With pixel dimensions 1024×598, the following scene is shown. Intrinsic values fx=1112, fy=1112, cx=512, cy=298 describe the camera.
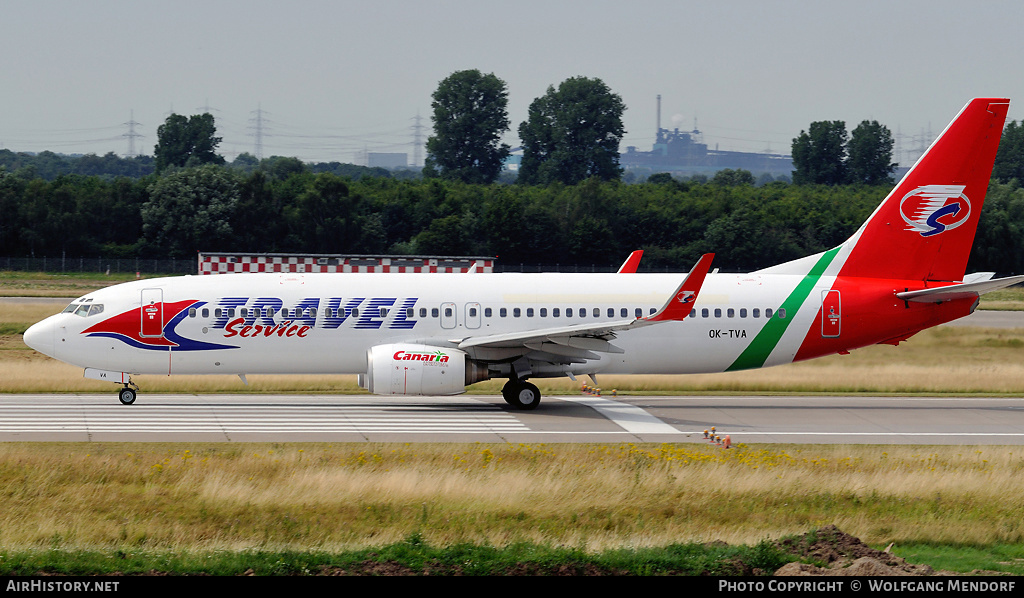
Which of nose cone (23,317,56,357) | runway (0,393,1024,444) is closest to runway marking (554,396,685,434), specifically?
runway (0,393,1024,444)

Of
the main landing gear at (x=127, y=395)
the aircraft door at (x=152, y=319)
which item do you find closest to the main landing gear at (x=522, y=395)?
the aircraft door at (x=152, y=319)

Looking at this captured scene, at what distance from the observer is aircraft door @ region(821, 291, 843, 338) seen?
3195cm

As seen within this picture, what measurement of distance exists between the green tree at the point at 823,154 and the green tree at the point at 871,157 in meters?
1.59

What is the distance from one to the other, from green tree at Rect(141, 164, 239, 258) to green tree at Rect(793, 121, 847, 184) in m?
102

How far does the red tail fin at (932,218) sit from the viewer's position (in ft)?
105

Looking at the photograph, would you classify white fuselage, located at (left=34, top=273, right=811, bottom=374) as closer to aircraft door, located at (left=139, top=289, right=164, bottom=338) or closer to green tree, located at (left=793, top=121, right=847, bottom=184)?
aircraft door, located at (left=139, top=289, right=164, bottom=338)

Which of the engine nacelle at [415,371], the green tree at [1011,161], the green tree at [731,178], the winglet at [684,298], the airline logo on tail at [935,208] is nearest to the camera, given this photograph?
the winglet at [684,298]

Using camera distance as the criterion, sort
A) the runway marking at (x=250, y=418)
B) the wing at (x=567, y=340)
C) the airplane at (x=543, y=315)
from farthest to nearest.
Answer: the airplane at (x=543, y=315)
the wing at (x=567, y=340)
the runway marking at (x=250, y=418)

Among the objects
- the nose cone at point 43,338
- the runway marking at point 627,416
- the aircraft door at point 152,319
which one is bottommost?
the runway marking at point 627,416

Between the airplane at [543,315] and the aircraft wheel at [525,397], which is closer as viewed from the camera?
the airplane at [543,315]

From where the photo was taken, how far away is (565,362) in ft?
102

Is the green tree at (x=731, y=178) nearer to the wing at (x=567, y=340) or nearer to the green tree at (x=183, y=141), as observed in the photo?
→ the green tree at (x=183, y=141)

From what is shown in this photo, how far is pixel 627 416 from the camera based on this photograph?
29.8 metres

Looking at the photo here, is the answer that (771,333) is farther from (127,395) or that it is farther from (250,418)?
(127,395)
